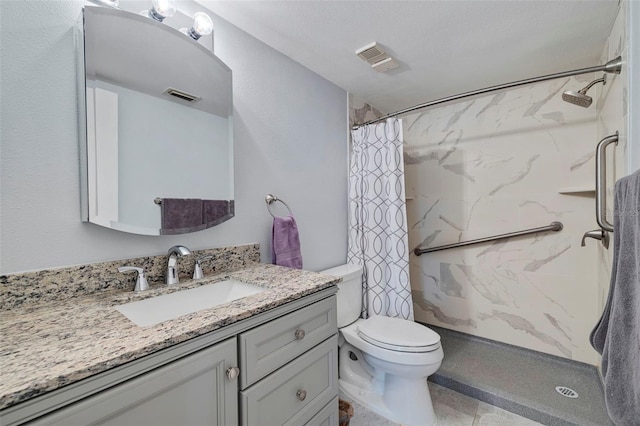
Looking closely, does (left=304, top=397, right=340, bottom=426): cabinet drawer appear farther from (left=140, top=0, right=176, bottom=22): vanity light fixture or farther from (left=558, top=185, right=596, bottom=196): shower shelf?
(left=558, top=185, right=596, bottom=196): shower shelf

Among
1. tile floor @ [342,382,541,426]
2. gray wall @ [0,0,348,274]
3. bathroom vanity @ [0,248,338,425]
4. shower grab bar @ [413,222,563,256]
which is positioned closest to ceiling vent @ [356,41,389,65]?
gray wall @ [0,0,348,274]

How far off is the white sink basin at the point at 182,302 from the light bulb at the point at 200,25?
1096mm

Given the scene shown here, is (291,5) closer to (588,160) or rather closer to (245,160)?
(245,160)

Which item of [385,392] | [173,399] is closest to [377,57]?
[173,399]

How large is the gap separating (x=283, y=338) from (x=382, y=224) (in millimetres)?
1294

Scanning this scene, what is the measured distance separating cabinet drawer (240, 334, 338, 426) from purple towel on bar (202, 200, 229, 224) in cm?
73

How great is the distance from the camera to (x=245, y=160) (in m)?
1.47

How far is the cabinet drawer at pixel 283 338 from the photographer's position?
2.68 feet

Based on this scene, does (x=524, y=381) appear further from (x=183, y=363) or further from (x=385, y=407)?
(x=183, y=363)

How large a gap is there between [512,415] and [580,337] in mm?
808

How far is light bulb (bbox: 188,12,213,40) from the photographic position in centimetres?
118

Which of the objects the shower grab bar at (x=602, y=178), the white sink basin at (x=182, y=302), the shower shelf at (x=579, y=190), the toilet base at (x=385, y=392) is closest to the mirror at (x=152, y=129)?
the white sink basin at (x=182, y=302)

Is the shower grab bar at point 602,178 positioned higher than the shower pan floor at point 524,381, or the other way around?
the shower grab bar at point 602,178

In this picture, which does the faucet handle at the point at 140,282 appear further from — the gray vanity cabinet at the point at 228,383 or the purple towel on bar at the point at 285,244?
the purple towel on bar at the point at 285,244
